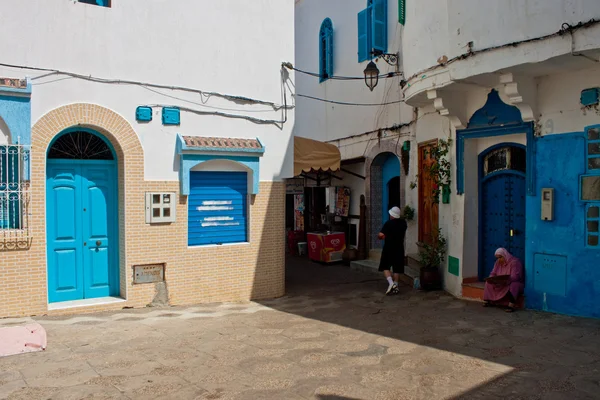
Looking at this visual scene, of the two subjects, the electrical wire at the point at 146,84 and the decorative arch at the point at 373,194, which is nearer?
the electrical wire at the point at 146,84

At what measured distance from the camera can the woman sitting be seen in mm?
8164

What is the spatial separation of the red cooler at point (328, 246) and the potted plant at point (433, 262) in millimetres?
4133

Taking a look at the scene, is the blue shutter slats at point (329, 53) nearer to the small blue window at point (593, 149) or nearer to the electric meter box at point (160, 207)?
the electric meter box at point (160, 207)

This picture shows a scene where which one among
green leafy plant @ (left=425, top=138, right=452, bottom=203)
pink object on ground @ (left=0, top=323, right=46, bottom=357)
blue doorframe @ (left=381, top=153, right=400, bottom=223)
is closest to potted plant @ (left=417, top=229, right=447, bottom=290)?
green leafy plant @ (left=425, top=138, right=452, bottom=203)

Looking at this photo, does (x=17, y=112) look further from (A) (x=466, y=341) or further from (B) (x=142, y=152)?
(A) (x=466, y=341)

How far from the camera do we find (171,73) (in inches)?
337

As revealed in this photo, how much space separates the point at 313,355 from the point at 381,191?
26.2ft

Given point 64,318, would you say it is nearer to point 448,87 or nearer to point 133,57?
point 133,57

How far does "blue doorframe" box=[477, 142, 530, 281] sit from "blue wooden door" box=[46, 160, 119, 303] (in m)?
6.29

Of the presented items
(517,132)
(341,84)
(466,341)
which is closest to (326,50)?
(341,84)

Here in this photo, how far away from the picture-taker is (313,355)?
6.07m

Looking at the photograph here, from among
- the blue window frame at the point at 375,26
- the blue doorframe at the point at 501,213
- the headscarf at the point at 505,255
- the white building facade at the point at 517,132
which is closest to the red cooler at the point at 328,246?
the white building facade at the point at 517,132

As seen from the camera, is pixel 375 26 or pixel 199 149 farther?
pixel 375 26

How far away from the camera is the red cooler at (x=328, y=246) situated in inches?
547
